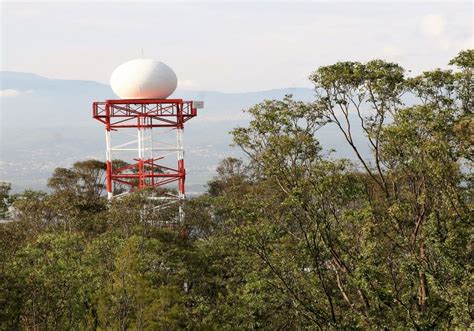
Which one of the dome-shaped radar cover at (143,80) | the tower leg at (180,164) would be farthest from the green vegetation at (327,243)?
the dome-shaped radar cover at (143,80)

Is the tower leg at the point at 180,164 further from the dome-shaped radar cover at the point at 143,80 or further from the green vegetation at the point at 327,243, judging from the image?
the green vegetation at the point at 327,243

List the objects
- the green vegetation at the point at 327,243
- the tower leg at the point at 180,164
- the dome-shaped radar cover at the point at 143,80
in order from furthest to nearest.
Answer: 1. the tower leg at the point at 180,164
2. the dome-shaped radar cover at the point at 143,80
3. the green vegetation at the point at 327,243

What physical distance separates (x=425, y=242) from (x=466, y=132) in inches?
152

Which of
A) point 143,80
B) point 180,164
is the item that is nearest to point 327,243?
point 180,164

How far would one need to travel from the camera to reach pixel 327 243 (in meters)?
25.2

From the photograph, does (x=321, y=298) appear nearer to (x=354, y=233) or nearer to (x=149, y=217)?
(x=354, y=233)

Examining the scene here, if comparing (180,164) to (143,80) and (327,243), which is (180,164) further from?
(327,243)

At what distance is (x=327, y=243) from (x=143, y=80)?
1228 inches

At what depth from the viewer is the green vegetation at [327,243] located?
22.6m

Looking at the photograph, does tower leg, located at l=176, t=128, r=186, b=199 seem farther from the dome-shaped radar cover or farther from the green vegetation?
the green vegetation

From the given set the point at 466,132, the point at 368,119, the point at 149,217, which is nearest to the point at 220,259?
the point at 149,217

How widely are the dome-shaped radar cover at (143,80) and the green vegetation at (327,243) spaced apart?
24353mm

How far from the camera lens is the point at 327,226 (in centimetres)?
2467

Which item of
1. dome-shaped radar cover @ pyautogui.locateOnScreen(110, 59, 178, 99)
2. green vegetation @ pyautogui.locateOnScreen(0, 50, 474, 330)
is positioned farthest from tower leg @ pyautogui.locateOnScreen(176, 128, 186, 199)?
green vegetation @ pyautogui.locateOnScreen(0, 50, 474, 330)
